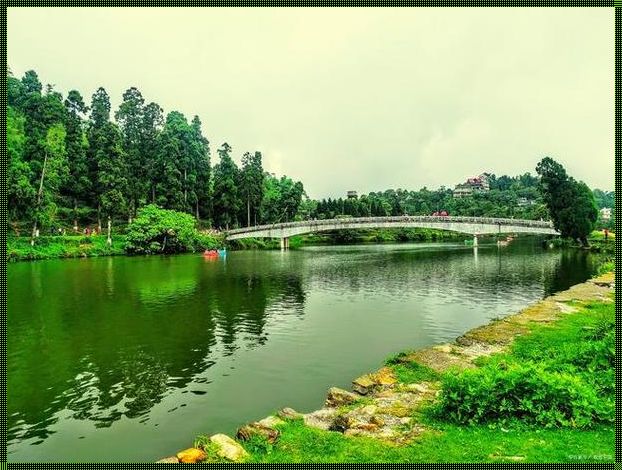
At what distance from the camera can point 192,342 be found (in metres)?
20.6

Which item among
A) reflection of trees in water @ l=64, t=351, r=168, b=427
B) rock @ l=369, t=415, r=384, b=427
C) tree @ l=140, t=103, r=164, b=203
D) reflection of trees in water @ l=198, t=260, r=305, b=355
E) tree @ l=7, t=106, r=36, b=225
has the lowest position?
reflection of trees in water @ l=64, t=351, r=168, b=427

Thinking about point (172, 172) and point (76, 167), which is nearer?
point (76, 167)

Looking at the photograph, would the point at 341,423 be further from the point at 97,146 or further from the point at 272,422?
the point at 97,146

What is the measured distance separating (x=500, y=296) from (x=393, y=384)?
73.0ft

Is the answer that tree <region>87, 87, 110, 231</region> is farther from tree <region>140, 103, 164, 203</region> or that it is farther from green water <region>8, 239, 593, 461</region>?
green water <region>8, 239, 593, 461</region>

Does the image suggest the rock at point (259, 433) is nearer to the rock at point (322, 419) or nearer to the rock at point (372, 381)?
the rock at point (322, 419)

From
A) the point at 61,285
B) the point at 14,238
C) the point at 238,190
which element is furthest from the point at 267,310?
the point at 238,190

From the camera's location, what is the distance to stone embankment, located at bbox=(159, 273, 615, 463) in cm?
964

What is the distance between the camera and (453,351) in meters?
17.2

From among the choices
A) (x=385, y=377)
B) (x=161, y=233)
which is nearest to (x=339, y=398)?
(x=385, y=377)

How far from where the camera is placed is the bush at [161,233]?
72562mm

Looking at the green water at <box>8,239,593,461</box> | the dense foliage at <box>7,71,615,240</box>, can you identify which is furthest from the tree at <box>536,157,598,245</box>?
the green water at <box>8,239,593,461</box>

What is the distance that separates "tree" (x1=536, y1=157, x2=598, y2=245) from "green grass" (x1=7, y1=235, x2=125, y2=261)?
7598 centimetres

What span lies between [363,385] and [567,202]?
74568mm
